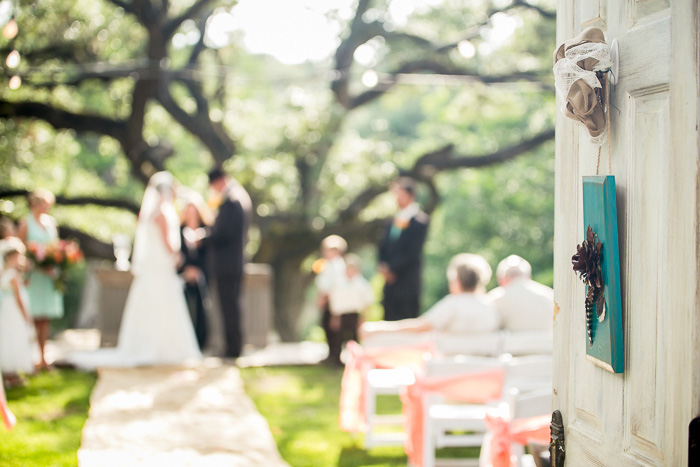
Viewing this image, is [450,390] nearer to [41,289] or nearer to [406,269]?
[406,269]

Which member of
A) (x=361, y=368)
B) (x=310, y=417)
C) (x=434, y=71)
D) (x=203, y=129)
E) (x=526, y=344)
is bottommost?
(x=310, y=417)

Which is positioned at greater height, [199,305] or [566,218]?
[566,218]

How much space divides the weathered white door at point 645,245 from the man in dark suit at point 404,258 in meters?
5.58

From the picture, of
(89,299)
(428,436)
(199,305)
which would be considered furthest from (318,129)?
(428,436)

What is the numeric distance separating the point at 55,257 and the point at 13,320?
0.93 metres

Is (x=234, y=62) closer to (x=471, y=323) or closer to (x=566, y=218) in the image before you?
(x=471, y=323)

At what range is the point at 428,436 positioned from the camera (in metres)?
4.37

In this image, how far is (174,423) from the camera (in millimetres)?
5715

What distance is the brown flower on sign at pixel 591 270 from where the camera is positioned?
7.57 feet

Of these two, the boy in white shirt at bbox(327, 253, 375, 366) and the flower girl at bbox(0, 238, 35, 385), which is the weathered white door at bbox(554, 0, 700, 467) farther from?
the boy in white shirt at bbox(327, 253, 375, 366)

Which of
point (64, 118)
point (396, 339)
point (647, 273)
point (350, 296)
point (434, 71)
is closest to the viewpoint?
point (647, 273)

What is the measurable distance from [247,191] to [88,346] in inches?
170

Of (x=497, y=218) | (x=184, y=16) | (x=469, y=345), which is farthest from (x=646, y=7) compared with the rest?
(x=497, y=218)

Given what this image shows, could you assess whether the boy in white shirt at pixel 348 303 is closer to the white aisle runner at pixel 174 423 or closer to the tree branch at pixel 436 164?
the white aisle runner at pixel 174 423
